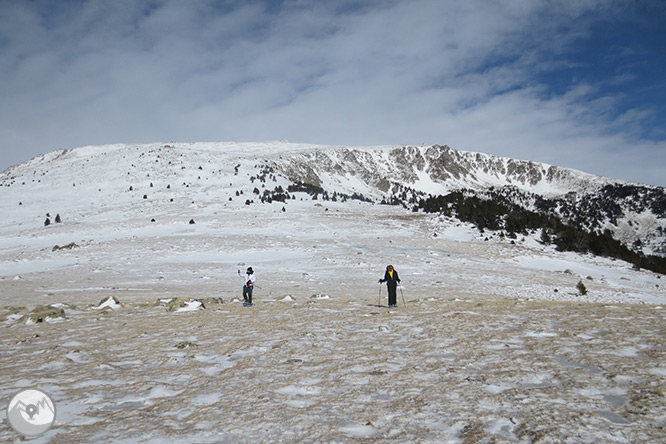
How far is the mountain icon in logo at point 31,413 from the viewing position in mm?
3881

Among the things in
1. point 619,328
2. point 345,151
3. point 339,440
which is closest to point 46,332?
point 339,440

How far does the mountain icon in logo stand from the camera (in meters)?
3.88

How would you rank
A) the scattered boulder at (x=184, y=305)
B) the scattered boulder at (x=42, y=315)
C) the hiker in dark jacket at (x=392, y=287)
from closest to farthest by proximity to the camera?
1. the scattered boulder at (x=42, y=315)
2. the scattered boulder at (x=184, y=305)
3. the hiker in dark jacket at (x=392, y=287)

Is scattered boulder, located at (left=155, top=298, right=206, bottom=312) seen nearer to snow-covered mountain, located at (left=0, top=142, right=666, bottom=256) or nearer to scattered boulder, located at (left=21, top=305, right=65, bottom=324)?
scattered boulder, located at (left=21, top=305, right=65, bottom=324)

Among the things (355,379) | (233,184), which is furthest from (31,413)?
(233,184)

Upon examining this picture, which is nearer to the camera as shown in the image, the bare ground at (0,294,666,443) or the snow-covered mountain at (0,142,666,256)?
the bare ground at (0,294,666,443)

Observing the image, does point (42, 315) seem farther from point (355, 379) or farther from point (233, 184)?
point (233, 184)

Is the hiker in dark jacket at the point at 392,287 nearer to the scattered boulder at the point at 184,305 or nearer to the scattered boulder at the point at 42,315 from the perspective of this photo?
the scattered boulder at the point at 184,305

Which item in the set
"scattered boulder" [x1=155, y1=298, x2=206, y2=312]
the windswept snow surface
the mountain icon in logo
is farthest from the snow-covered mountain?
the mountain icon in logo

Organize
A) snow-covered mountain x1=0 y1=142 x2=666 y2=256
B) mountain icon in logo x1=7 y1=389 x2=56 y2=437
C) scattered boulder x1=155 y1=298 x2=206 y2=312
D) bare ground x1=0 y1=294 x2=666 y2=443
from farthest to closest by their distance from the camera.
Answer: snow-covered mountain x1=0 y1=142 x2=666 y2=256
scattered boulder x1=155 y1=298 x2=206 y2=312
mountain icon in logo x1=7 y1=389 x2=56 y2=437
bare ground x1=0 y1=294 x2=666 y2=443

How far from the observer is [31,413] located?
4.13 m

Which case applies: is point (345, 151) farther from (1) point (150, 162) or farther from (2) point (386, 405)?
(2) point (386, 405)

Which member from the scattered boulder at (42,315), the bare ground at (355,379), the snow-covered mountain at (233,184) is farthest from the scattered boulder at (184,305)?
the snow-covered mountain at (233,184)

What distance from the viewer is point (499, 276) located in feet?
77.8
